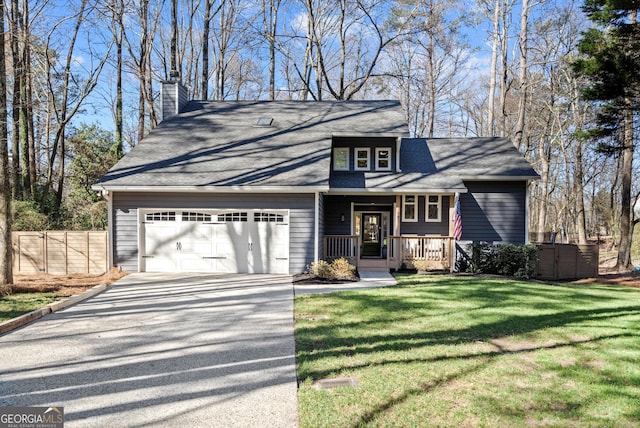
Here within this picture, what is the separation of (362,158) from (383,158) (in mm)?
795

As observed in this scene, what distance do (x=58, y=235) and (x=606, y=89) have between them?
56.6ft

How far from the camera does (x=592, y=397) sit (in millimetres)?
3539

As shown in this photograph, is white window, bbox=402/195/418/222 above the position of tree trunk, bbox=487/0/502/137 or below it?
below

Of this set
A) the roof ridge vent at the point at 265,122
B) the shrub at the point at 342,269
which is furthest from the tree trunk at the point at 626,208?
the roof ridge vent at the point at 265,122

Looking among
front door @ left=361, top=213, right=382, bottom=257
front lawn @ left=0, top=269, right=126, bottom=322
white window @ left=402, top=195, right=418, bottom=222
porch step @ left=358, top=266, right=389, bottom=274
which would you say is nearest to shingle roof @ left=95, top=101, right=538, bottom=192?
white window @ left=402, top=195, right=418, bottom=222

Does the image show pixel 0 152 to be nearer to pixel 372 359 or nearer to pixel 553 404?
pixel 372 359

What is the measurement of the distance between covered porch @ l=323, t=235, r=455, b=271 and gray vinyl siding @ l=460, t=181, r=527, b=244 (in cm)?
266

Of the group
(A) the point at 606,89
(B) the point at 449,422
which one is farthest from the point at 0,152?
(A) the point at 606,89

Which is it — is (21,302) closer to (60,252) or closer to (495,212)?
(60,252)

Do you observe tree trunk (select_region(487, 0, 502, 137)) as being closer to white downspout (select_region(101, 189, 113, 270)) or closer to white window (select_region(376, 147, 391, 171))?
white window (select_region(376, 147, 391, 171))

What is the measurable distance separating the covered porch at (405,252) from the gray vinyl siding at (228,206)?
38.6 inches

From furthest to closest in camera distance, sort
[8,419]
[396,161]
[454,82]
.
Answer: [454,82], [396,161], [8,419]

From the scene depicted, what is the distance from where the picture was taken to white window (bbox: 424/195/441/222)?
14.4 metres

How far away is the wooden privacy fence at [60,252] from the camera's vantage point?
474 inches
